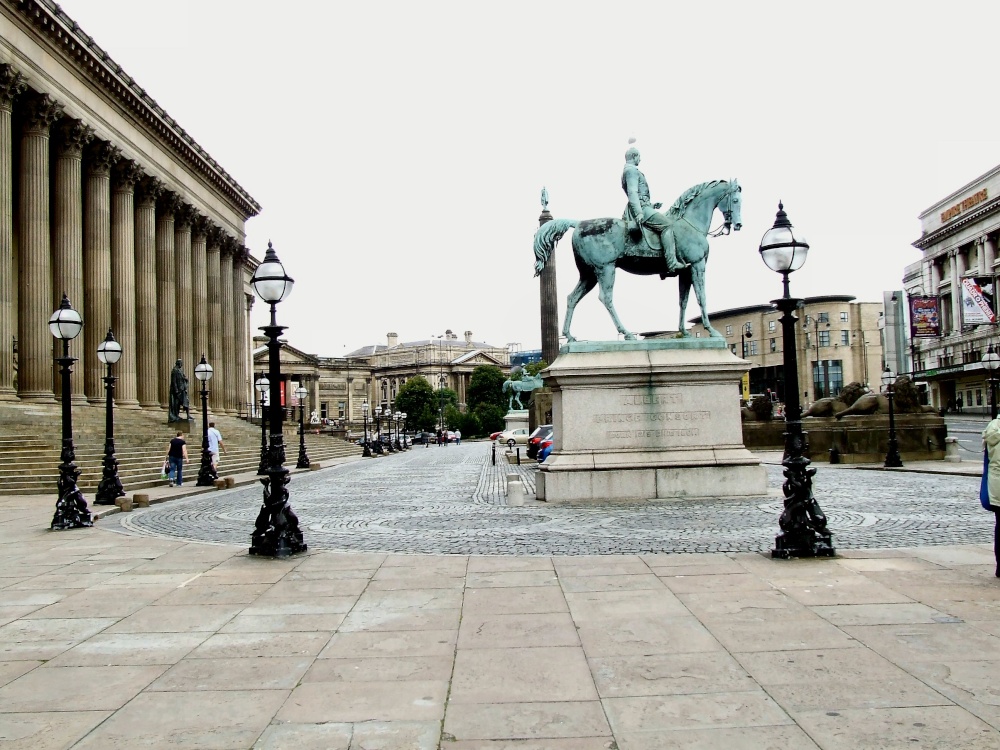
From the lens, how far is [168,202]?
50.8 metres

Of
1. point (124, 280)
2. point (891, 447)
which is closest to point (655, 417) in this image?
point (891, 447)

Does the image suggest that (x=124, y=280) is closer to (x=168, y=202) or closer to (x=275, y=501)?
(x=168, y=202)

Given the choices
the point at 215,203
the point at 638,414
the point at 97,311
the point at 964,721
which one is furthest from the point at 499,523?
the point at 215,203

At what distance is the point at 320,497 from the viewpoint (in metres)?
22.3

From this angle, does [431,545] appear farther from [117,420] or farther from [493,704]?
[117,420]

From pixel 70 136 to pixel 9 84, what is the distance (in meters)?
5.50

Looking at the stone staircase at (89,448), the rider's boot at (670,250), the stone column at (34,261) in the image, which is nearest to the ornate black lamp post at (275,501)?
the rider's boot at (670,250)

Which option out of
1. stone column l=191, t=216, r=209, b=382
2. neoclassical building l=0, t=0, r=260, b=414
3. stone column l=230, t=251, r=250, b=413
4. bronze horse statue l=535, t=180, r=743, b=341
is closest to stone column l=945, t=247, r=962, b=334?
stone column l=230, t=251, r=250, b=413

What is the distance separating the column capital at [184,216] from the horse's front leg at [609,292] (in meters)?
41.6

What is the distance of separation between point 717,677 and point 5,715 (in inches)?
173

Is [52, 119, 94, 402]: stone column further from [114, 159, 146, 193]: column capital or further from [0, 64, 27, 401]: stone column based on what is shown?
[114, 159, 146, 193]: column capital

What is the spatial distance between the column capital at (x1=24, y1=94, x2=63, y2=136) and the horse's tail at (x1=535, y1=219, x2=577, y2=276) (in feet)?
90.7

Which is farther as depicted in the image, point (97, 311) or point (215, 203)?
point (215, 203)

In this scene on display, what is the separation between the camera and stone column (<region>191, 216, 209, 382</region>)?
186ft
